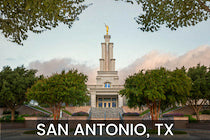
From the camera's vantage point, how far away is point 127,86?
23141 millimetres

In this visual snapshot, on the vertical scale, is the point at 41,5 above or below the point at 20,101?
above

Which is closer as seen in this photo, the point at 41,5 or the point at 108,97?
the point at 41,5

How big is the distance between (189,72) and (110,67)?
33936 mm

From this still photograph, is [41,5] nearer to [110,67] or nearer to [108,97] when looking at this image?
[108,97]

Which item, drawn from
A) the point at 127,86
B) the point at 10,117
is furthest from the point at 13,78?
the point at 127,86

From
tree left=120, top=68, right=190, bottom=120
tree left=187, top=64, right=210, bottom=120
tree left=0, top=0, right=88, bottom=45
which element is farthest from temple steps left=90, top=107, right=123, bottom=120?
tree left=0, top=0, right=88, bottom=45

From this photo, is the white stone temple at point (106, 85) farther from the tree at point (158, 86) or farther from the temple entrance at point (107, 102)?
the tree at point (158, 86)

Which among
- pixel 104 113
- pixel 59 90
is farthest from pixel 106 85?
pixel 59 90

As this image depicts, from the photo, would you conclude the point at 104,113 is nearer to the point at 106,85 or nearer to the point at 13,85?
the point at 13,85

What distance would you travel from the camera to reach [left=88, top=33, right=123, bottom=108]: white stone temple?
5859 cm

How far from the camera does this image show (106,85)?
63.4 m

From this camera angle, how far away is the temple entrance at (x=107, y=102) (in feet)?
202

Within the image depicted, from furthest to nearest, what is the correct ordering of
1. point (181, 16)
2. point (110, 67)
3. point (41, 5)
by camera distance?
point (110, 67) → point (181, 16) → point (41, 5)

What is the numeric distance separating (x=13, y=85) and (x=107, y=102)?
31593mm
